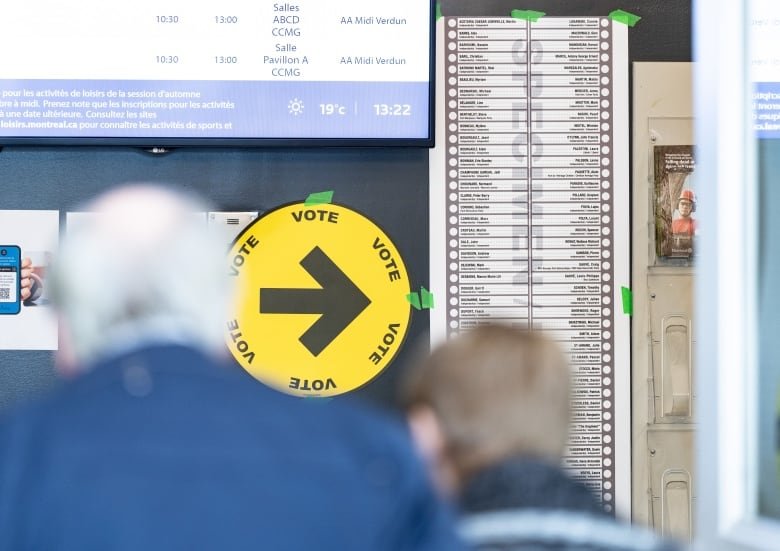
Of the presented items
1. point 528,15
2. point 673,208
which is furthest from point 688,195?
point 528,15

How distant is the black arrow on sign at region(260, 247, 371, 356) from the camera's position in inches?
97.7

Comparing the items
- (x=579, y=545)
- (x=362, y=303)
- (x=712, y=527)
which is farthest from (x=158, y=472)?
(x=362, y=303)

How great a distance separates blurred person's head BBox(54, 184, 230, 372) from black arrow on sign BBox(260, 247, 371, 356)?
130 centimetres

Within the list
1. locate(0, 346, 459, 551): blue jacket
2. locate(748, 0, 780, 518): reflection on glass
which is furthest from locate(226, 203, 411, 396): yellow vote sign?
locate(0, 346, 459, 551): blue jacket

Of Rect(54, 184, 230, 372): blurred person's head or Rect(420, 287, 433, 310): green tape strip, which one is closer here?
Rect(54, 184, 230, 372): blurred person's head

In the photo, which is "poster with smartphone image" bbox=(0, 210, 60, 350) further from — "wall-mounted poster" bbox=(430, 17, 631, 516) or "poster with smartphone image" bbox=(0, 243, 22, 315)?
"wall-mounted poster" bbox=(430, 17, 631, 516)

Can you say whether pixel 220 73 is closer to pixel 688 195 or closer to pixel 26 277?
pixel 26 277

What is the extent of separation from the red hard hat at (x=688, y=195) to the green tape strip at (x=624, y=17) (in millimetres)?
426

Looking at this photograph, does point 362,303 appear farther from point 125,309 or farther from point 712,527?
point 125,309

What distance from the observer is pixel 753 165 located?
1615 millimetres

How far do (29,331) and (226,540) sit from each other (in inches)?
63.0

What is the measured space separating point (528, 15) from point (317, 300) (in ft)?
2.80

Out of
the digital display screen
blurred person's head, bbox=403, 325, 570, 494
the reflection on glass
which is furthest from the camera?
the digital display screen

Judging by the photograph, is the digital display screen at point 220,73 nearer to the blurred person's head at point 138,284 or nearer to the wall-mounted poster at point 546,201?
the wall-mounted poster at point 546,201
